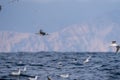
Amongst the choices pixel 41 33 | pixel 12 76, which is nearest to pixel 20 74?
pixel 12 76

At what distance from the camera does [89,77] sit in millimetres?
50750

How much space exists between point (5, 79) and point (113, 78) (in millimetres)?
12630

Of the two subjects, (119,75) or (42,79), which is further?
(119,75)

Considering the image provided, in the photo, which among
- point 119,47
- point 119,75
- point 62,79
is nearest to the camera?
point 119,47

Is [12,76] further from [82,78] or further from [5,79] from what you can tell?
[82,78]

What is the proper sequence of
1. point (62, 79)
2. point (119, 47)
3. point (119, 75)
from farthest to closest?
1. point (119, 75)
2. point (62, 79)
3. point (119, 47)

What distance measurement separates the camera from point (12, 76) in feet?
173

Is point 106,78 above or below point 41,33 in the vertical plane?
below

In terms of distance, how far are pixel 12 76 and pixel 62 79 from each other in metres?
7.69

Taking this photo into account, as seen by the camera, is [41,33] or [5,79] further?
[5,79]

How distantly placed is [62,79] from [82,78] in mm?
2615

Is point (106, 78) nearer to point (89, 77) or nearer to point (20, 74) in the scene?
point (89, 77)

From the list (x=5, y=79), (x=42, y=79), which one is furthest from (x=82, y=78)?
(x=5, y=79)

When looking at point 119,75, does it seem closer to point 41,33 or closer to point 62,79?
point 62,79
